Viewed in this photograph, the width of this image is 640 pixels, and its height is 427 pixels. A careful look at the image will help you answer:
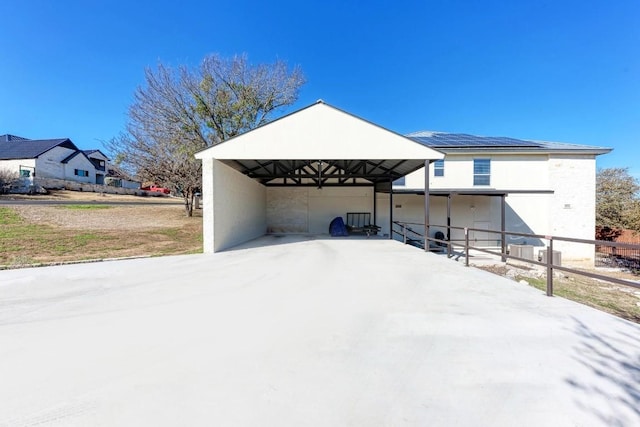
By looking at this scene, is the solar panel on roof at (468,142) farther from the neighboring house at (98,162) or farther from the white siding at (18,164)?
the neighboring house at (98,162)

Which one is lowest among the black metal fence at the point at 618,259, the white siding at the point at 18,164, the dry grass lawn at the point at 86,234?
the black metal fence at the point at 618,259

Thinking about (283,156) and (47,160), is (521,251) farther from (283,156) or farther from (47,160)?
(47,160)

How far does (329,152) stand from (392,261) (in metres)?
3.81

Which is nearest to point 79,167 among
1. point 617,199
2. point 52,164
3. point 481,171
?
point 52,164

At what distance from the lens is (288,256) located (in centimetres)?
745

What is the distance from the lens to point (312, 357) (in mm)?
2391

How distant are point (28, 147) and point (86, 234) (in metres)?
31.0

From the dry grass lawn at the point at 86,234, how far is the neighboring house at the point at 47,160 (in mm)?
16410

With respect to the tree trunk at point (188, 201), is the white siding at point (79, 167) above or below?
above

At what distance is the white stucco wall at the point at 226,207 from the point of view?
7969 millimetres

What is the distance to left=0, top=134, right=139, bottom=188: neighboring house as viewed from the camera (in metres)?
26.4

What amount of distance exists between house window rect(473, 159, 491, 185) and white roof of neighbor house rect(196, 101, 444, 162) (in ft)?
25.2

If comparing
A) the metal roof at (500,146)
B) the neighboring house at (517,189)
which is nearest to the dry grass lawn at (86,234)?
the neighboring house at (517,189)

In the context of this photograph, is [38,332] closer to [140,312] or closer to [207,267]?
[140,312]
